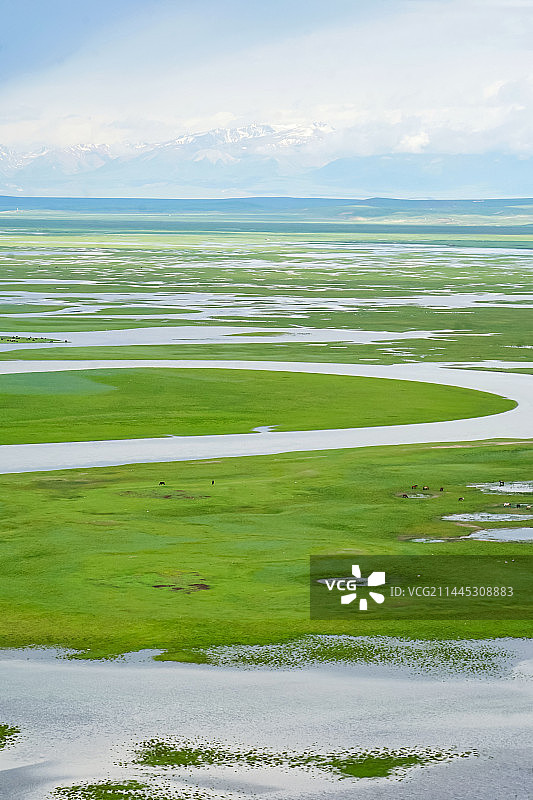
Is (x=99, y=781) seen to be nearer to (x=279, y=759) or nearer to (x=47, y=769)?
(x=47, y=769)

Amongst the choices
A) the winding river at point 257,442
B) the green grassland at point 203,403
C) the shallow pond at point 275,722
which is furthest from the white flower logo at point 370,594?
the green grassland at point 203,403

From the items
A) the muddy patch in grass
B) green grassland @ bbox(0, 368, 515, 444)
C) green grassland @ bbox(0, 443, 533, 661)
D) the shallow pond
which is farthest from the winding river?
the shallow pond

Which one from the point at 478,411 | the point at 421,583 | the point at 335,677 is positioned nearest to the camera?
the point at 335,677

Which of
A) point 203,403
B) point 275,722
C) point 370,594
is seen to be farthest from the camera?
point 203,403

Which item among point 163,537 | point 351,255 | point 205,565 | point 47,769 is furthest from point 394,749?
point 351,255

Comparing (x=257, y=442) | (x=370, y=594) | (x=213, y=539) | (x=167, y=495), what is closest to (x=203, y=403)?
(x=257, y=442)

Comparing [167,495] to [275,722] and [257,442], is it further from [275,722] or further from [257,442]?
[275,722]
